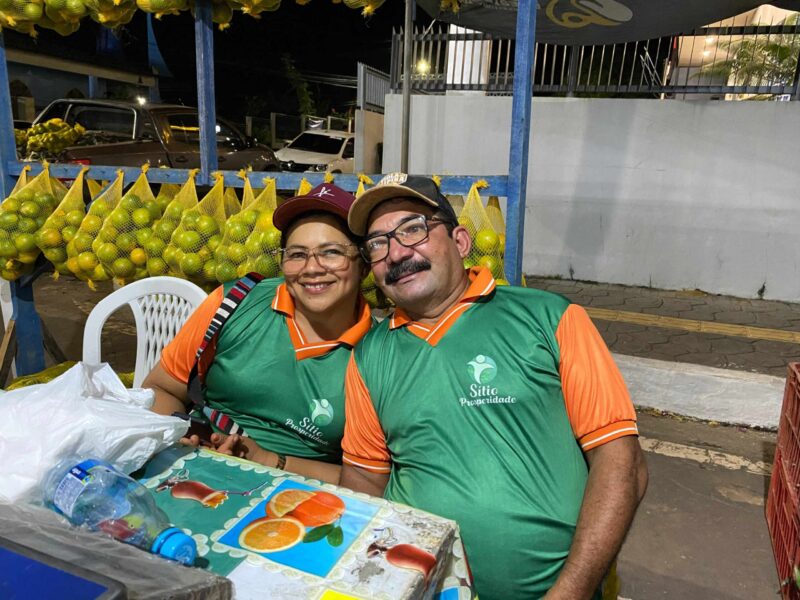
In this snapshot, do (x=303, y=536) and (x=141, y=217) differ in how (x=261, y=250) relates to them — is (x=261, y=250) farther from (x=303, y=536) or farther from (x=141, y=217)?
(x=303, y=536)

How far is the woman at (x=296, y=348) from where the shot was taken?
1863mm

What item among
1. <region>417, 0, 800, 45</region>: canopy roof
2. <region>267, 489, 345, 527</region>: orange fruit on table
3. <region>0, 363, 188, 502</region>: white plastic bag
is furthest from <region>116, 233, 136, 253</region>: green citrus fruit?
<region>417, 0, 800, 45</region>: canopy roof

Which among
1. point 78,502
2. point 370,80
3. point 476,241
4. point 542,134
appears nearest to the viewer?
point 78,502

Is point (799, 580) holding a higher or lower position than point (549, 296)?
lower

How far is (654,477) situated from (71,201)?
3.62m

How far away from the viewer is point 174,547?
906 millimetres

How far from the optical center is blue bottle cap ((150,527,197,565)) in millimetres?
903

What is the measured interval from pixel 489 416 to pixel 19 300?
3.53 m

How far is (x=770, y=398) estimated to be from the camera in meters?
3.76

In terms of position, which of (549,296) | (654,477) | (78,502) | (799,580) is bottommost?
(654,477)

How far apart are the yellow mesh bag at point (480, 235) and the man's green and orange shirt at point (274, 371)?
541 millimetres

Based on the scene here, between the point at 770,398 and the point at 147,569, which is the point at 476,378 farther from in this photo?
the point at 770,398

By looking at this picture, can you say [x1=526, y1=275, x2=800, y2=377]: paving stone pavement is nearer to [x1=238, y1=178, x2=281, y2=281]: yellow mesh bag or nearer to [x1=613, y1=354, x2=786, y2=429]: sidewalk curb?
[x1=613, y1=354, x2=786, y2=429]: sidewalk curb

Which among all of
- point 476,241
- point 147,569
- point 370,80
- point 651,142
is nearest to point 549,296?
point 476,241
